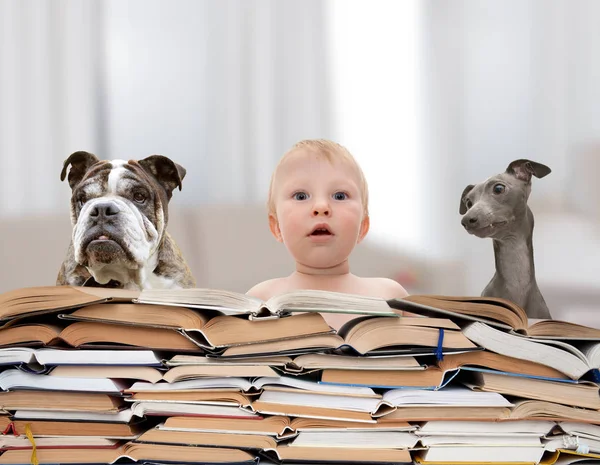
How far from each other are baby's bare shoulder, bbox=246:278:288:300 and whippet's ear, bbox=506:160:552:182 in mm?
592

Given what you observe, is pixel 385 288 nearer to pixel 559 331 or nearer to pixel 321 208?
pixel 321 208

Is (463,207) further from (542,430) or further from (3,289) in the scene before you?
(3,289)

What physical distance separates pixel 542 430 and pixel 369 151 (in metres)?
0.72

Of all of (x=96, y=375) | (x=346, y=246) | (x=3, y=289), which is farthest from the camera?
(x=3, y=289)

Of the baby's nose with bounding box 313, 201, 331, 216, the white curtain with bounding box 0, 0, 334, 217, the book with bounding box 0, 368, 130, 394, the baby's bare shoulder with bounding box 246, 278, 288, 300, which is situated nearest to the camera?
the book with bounding box 0, 368, 130, 394

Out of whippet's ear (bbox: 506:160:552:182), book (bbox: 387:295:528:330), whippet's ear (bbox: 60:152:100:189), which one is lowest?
book (bbox: 387:295:528:330)

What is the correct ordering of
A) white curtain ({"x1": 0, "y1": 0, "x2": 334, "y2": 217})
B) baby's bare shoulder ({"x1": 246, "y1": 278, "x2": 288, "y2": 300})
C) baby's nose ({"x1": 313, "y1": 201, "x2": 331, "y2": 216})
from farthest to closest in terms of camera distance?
1. white curtain ({"x1": 0, "y1": 0, "x2": 334, "y2": 217})
2. baby's bare shoulder ({"x1": 246, "y1": 278, "x2": 288, "y2": 300})
3. baby's nose ({"x1": 313, "y1": 201, "x2": 331, "y2": 216})

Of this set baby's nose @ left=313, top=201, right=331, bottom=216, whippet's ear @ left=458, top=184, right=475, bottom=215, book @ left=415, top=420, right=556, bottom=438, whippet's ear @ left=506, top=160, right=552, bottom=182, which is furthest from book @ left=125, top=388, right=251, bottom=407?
whippet's ear @ left=506, top=160, right=552, bottom=182

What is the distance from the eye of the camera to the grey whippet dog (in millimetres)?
1368

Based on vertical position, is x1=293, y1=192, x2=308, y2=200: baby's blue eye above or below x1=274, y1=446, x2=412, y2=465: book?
above

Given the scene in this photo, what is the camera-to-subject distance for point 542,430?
0.95 meters

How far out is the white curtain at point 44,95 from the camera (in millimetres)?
1360

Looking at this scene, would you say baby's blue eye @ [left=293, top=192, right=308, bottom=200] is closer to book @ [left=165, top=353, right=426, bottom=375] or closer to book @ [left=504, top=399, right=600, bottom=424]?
book @ [left=165, top=353, right=426, bottom=375]

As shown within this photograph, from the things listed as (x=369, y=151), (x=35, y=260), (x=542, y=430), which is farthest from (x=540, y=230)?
(x=35, y=260)
